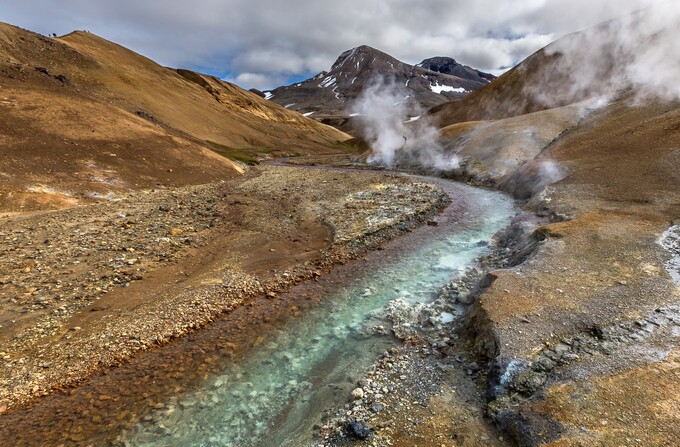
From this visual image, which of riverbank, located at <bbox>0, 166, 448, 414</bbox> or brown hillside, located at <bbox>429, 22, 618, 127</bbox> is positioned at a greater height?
brown hillside, located at <bbox>429, 22, 618, 127</bbox>

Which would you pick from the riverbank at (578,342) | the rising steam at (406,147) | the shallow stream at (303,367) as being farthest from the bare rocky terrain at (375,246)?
the rising steam at (406,147)

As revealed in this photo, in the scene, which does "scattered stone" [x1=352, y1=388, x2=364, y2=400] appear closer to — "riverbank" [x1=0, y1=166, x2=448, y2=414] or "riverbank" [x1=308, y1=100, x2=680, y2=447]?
"riverbank" [x1=308, y1=100, x2=680, y2=447]

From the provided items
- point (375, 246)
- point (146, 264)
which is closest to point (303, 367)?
point (146, 264)

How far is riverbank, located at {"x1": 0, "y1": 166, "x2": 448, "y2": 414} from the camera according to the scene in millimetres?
12156

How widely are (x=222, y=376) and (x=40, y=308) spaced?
8405 millimetres

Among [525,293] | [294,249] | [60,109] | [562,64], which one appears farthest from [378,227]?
[562,64]

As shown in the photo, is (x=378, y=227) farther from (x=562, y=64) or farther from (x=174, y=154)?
(x=562, y=64)

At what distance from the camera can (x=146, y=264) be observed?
18000mm

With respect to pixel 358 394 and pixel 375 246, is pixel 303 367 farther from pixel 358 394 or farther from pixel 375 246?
pixel 375 246

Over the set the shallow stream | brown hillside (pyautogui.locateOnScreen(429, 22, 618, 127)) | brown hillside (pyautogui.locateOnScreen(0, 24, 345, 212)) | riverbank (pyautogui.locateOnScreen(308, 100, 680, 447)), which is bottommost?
the shallow stream

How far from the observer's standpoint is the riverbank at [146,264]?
1216 cm

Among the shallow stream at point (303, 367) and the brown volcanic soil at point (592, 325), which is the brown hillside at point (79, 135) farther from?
the brown volcanic soil at point (592, 325)

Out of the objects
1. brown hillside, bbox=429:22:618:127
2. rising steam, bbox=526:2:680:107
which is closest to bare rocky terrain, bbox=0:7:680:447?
rising steam, bbox=526:2:680:107

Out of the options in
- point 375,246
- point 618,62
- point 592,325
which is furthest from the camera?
point 618,62
